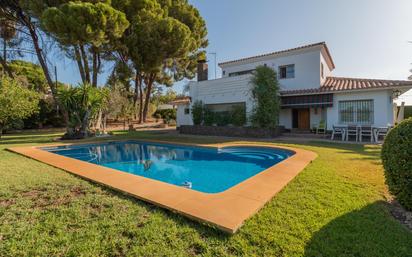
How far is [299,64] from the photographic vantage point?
19312 millimetres

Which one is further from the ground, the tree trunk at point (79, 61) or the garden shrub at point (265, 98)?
the tree trunk at point (79, 61)

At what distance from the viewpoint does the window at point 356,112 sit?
15523 millimetres

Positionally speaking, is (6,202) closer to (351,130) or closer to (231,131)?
(231,131)

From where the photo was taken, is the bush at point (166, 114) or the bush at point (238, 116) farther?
the bush at point (166, 114)

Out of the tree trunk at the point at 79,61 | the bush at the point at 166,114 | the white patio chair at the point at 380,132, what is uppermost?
the tree trunk at the point at 79,61

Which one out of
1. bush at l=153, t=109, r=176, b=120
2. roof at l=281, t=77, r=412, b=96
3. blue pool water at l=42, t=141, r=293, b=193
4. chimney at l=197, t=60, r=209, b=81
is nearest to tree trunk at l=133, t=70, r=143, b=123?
bush at l=153, t=109, r=176, b=120

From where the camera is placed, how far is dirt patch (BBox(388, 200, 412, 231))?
3.65 m

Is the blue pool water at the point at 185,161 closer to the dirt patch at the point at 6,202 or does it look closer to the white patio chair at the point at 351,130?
the dirt patch at the point at 6,202

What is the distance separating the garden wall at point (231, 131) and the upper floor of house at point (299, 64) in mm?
4431

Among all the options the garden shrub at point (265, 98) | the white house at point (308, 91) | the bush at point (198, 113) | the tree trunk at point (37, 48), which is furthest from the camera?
the bush at point (198, 113)

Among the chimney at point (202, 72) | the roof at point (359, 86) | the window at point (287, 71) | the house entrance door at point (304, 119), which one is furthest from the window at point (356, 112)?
the chimney at point (202, 72)

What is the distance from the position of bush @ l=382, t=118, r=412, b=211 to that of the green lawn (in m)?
0.43

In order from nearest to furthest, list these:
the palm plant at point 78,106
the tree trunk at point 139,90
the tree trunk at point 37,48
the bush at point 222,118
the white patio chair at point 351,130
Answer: the white patio chair at point 351,130, the palm plant at point 78,106, the tree trunk at point 37,48, the bush at point 222,118, the tree trunk at point 139,90

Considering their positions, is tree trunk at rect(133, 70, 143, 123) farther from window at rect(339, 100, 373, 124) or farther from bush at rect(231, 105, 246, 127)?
window at rect(339, 100, 373, 124)
